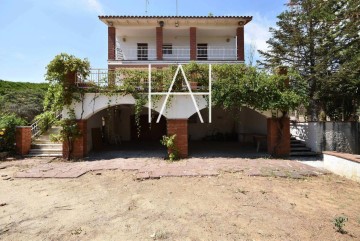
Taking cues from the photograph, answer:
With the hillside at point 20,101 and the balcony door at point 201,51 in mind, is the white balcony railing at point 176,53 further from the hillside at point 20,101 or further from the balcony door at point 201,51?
the hillside at point 20,101

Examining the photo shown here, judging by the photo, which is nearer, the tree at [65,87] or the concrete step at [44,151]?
the tree at [65,87]

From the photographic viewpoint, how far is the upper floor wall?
55.9ft

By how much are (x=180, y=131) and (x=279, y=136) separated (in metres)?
4.56

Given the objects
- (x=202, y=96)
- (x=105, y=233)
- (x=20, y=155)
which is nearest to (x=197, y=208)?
(x=105, y=233)

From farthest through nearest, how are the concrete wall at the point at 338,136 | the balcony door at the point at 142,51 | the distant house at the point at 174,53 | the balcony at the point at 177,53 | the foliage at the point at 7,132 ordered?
the balcony door at the point at 142,51
the balcony at the point at 177,53
the distant house at the point at 174,53
the concrete wall at the point at 338,136
the foliage at the point at 7,132

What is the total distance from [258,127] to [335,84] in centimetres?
528

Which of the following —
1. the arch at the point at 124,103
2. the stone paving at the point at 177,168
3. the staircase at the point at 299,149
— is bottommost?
the stone paving at the point at 177,168

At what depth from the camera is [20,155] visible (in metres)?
11.4

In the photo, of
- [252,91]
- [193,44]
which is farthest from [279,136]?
[193,44]

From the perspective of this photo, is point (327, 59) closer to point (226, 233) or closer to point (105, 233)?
point (226, 233)

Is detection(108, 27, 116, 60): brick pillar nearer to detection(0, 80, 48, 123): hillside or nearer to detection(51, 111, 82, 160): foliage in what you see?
detection(0, 80, 48, 123): hillside

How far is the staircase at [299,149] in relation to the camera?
11820 mm

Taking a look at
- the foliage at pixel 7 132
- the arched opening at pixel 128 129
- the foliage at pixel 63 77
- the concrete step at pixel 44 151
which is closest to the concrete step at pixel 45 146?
the concrete step at pixel 44 151

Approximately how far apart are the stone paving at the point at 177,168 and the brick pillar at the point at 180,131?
1.88 ft
